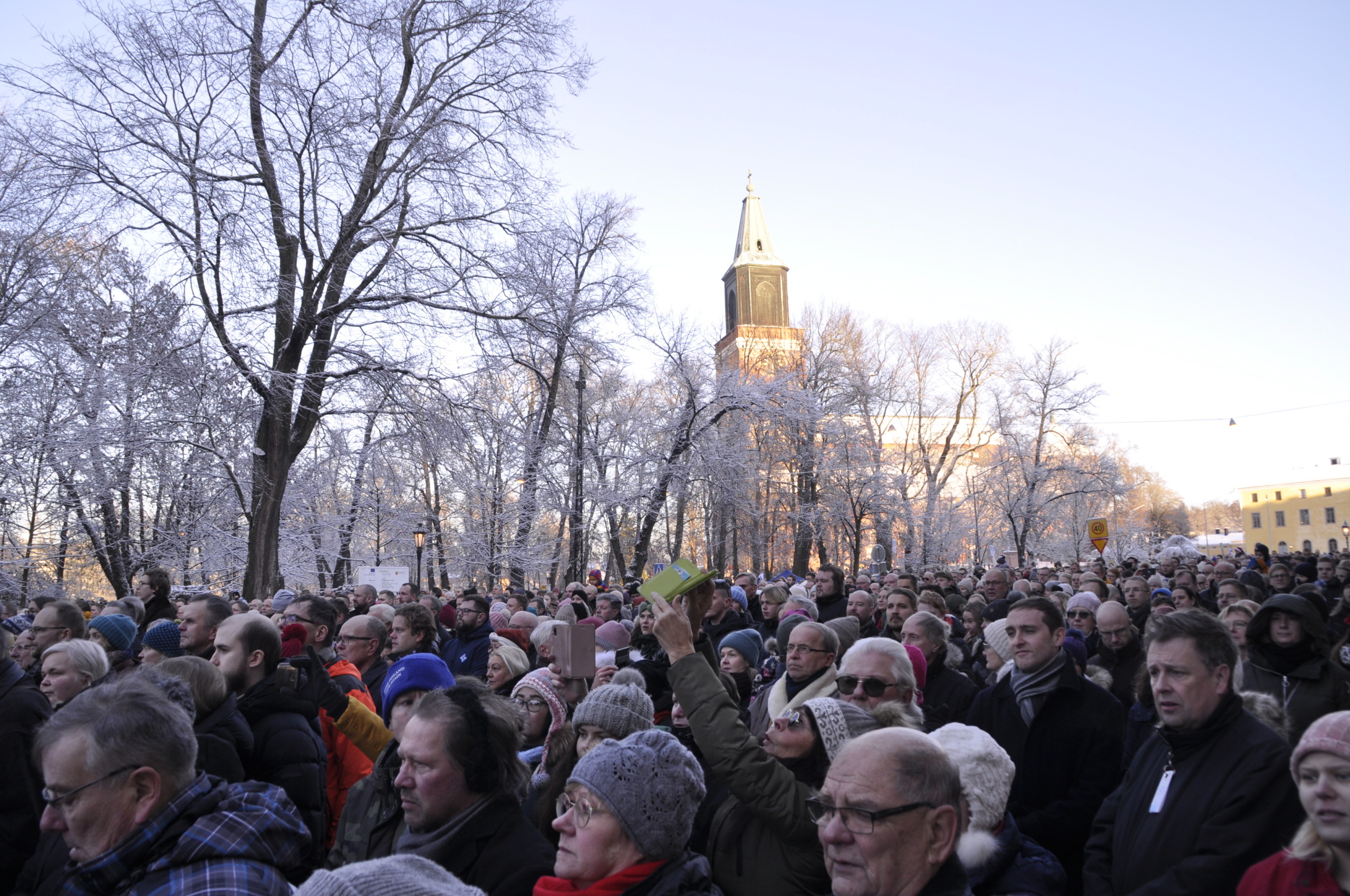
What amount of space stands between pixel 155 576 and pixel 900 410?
4261 cm

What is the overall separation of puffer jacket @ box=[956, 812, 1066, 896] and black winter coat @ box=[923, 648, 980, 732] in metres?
2.42

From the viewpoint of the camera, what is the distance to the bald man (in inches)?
263

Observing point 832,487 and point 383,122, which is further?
point 832,487

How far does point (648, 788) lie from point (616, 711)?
38.3 inches

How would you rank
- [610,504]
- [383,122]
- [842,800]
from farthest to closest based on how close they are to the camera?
[610,504] → [383,122] → [842,800]

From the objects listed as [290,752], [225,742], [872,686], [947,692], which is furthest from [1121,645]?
[225,742]

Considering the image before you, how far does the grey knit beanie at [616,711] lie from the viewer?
376 centimetres

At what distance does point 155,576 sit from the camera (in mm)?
8508

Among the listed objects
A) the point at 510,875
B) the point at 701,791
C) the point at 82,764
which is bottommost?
the point at 510,875

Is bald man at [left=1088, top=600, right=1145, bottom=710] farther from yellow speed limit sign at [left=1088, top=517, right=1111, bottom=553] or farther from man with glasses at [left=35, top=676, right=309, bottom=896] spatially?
yellow speed limit sign at [left=1088, top=517, right=1111, bottom=553]

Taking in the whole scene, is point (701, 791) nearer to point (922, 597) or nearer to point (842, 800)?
point (842, 800)

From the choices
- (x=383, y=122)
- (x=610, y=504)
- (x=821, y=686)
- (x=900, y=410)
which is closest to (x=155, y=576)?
(x=821, y=686)

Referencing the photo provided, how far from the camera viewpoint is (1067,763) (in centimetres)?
444

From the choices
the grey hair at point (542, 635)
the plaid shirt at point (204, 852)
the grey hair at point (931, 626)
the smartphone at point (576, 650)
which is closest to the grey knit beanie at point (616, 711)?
the smartphone at point (576, 650)
